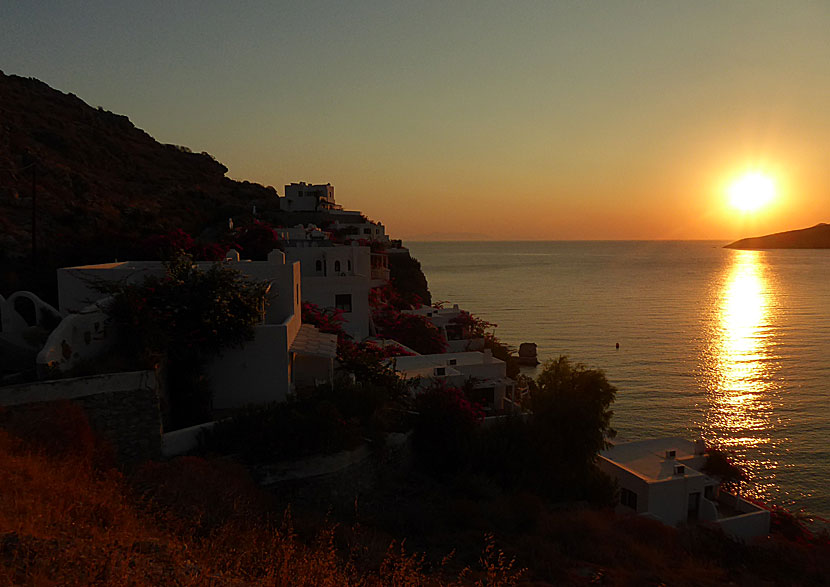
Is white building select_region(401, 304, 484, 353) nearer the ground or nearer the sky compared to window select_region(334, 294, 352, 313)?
nearer the ground

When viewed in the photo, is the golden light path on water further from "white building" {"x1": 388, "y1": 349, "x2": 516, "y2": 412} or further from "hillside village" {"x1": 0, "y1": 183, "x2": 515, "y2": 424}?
"hillside village" {"x1": 0, "y1": 183, "x2": 515, "y2": 424}

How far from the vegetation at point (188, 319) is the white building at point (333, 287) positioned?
14287 mm

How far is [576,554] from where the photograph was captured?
1218 cm

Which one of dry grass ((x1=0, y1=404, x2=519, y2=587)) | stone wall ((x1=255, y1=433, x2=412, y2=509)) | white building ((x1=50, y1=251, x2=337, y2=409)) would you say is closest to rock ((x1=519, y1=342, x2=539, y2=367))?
white building ((x1=50, y1=251, x2=337, y2=409))

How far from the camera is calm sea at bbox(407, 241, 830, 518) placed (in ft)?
96.5

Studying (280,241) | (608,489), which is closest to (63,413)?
(608,489)

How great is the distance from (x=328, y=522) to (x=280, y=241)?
909 inches

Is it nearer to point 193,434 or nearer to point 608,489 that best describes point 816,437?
point 608,489

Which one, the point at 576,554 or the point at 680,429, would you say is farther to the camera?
the point at 680,429

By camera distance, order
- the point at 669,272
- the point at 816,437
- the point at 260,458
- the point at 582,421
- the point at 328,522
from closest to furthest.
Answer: the point at 328,522 < the point at 260,458 < the point at 582,421 < the point at 816,437 < the point at 669,272

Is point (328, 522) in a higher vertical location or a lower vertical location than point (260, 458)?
lower

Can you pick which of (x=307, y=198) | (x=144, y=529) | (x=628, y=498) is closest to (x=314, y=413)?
(x=144, y=529)

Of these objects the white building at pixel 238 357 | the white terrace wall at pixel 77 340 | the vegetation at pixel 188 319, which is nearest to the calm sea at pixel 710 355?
the white building at pixel 238 357

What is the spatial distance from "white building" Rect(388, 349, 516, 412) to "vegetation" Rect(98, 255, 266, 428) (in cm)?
773
